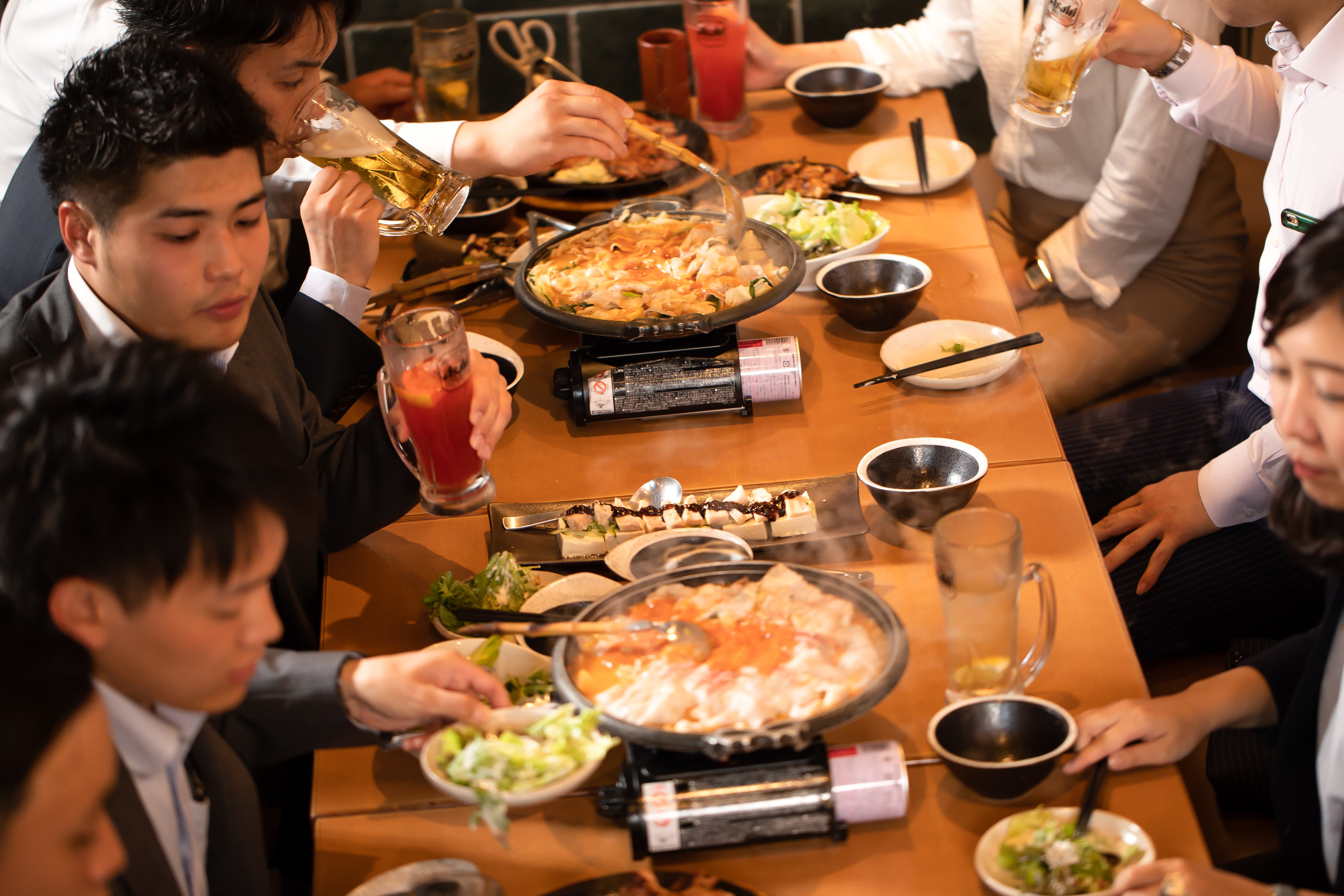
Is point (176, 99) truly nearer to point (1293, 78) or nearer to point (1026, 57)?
point (1026, 57)

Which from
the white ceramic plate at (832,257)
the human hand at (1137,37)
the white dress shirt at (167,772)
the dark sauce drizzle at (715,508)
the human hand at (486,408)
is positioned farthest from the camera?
the white ceramic plate at (832,257)

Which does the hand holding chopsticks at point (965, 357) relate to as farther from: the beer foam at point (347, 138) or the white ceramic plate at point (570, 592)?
the beer foam at point (347, 138)

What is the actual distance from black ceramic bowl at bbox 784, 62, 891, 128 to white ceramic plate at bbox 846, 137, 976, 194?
6.1 inches

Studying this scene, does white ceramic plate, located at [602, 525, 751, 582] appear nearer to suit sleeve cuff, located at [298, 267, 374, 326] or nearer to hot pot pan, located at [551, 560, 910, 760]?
hot pot pan, located at [551, 560, 910, 760]

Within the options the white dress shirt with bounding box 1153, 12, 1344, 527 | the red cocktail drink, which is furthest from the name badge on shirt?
the red cocktail drink

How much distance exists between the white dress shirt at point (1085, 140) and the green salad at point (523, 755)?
2.10m

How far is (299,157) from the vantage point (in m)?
2.53

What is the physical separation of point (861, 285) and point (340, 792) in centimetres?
147

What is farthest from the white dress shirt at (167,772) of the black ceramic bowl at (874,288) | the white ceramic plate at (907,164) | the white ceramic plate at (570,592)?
the white ceramic plate at (907,164)

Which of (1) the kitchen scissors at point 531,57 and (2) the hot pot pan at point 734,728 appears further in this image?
(1) the kitchen scissors at point 531,57

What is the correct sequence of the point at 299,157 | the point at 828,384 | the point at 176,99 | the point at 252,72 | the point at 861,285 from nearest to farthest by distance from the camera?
the point at 176,99 → the point at 252,72 → the point at 828,384 → the point at 861,285 → the point at 299,157

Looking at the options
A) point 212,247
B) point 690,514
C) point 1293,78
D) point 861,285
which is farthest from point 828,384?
point 212,247

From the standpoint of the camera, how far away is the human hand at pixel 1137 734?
131 centimetres

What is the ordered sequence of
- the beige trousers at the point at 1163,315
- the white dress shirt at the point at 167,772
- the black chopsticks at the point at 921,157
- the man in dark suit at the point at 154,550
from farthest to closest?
the beige trousers at the point at 1163,315 → the black chopsticks at the point at 921,157 → the white dress shirt at the point at 167,772 → the man in dark suit at the point at 154,550
